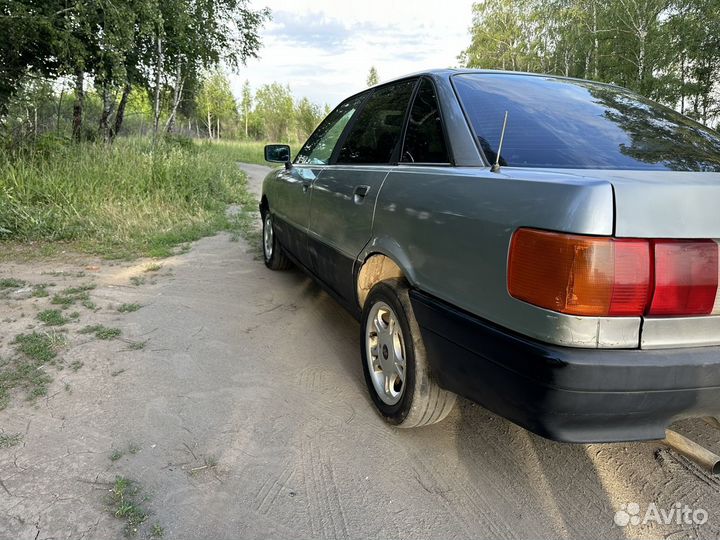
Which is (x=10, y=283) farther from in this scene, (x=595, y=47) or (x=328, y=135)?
(x=595, y=47)

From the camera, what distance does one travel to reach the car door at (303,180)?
3717 mm

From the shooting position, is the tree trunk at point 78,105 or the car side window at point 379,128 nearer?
the car side window at point 379,128

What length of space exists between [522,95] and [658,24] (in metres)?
26.1

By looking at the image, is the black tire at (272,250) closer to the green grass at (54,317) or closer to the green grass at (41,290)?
the green grass at (54,317)

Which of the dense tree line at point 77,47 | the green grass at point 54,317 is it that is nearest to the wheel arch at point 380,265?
the green grass at point 54,317

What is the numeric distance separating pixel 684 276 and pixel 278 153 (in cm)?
413

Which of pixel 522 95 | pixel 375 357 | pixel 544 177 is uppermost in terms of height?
pixel 522 95

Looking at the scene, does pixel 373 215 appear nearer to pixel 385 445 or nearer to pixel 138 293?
pixel 385 445

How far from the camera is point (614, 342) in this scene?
147 cm

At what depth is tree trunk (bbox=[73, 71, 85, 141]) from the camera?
10102 millimetres

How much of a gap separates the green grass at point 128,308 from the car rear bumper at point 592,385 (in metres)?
3.23

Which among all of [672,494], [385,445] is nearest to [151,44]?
[385,445]

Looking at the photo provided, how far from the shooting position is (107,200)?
7.51 meters

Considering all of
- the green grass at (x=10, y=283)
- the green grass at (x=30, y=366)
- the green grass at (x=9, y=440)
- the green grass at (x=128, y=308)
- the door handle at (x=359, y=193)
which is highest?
the door handle at (x=359, y=193)
